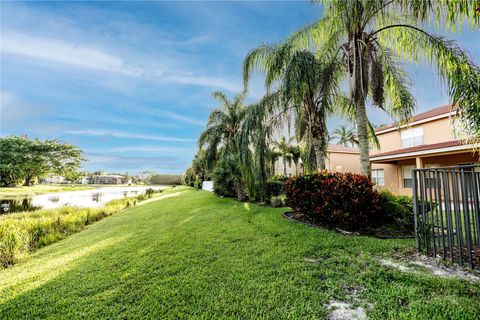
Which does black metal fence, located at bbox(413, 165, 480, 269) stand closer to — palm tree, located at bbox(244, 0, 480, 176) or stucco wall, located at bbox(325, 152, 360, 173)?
palm tree, located at bbox(244, 0, 480, 176)

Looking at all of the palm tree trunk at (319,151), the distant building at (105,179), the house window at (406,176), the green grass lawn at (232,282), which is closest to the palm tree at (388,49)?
the palm tree trunk at (319,151)

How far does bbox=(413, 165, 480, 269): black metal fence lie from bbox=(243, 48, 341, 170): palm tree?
4331 mm

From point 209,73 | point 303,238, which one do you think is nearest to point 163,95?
point 209,73

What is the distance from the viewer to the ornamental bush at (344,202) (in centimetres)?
588

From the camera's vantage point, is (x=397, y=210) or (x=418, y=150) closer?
(x=397, y=210)

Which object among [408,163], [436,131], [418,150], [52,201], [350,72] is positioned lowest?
[52,201]

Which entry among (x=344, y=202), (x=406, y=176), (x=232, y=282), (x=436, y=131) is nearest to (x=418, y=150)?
(x=436, y=131)

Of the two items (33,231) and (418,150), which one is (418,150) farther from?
(33,231)

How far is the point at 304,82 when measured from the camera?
24.2ft

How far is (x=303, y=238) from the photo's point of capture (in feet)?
17.8

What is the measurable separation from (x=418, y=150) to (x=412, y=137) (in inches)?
167

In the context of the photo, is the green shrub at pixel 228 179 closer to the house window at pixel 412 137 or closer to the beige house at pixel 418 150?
the beige house at pixel 418 150

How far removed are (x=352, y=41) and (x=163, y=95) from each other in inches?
751

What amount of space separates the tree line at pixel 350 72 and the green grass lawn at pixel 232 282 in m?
3.90
